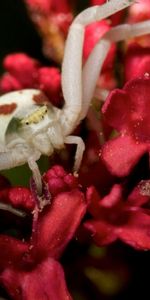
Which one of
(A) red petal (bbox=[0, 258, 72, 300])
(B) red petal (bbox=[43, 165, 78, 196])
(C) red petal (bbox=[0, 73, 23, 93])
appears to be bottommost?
(C) red petal (bbox=[0, 73, 23, 93])

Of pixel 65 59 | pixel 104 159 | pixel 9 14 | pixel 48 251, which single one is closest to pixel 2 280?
pixel 48 251

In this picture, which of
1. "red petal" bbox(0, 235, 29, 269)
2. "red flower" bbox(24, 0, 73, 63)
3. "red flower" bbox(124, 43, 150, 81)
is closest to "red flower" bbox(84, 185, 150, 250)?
"red petal" bbox(0, 235, 29, 269)

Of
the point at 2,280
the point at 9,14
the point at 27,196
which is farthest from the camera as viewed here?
the point at 9,14

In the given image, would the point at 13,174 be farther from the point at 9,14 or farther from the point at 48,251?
the point at 9,14

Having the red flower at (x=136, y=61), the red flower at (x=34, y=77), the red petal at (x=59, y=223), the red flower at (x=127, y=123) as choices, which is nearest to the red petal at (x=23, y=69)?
the red flower at (x=34, y=77)

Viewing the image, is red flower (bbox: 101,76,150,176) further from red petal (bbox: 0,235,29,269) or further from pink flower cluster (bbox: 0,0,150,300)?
red petal (bbox: 0,235,29,269)

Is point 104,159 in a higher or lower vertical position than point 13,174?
higher
